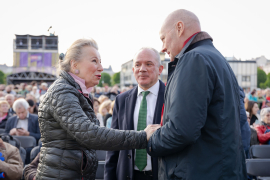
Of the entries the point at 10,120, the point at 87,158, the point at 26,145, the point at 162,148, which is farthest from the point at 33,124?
the point at 162,148

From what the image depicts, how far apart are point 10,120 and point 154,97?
5.12 meters

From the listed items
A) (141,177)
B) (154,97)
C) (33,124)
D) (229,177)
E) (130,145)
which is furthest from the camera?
(33,124)

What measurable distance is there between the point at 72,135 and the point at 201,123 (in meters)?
0.94

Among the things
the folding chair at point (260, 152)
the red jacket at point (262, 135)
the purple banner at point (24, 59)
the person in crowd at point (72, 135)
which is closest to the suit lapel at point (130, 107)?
the person in crowd at point (72, 135)

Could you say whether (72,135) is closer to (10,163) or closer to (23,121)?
(10,163)

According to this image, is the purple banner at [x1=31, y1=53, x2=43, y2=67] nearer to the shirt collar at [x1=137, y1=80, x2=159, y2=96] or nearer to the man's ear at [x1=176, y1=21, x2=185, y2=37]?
the shirt collar at [x1=137, y1=80, x2=159, y2=96]

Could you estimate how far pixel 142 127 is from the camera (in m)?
2.86

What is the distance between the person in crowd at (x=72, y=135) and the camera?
199cm

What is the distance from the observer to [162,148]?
180cm

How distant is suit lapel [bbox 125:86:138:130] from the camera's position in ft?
9.50

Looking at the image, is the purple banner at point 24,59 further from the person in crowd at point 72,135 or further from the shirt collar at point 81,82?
the person in crowd at point 72,135

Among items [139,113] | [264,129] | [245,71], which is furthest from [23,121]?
[245,71]

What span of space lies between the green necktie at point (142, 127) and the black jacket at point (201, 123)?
3.09ft

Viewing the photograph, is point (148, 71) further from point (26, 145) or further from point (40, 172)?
point (26, 145)
